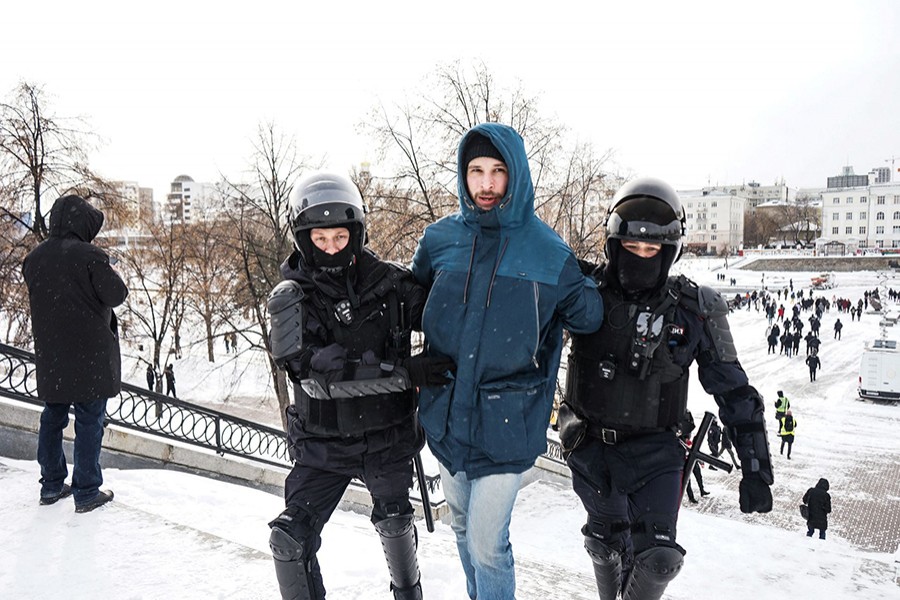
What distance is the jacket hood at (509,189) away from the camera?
3.15 metres

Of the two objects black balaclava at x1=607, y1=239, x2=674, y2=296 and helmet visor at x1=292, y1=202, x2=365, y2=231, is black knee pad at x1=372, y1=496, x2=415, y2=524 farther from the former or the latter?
black balaclava at x1=607, y1=239, x2=674, y2=296

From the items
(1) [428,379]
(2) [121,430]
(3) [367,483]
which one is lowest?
(2) [121,430]

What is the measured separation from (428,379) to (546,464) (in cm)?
1078

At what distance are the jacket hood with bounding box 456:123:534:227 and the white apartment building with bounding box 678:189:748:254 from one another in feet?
372

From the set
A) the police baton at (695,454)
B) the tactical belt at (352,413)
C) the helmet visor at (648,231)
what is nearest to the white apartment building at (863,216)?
the police baton at (695,454)

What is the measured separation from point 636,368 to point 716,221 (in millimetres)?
119499

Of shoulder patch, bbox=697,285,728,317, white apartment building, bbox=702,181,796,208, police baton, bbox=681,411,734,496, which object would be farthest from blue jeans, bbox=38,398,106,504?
white apartment building, bbox=702,181,796,208

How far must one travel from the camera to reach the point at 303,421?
10.8ft

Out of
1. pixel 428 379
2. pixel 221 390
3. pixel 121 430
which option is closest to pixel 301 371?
pixel 428 379

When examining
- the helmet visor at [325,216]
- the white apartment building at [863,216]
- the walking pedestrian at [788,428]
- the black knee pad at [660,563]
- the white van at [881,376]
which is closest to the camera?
the black knee pad at [660,563]

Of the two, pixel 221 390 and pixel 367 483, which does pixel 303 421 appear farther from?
pixel 221 390

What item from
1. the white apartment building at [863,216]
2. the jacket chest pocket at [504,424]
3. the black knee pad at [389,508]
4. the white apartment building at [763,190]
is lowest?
the black knee pad at [389,508]

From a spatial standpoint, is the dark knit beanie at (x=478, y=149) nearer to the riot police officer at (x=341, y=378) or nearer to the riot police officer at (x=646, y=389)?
the riot police officer at (x=341, y=378)

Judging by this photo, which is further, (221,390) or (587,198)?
(221,390)
